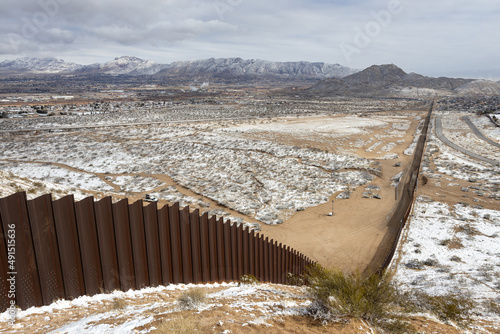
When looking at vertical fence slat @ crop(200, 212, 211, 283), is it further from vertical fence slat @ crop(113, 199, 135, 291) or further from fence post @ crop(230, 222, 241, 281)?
vertical fence slat @ crop(113, 199, 135, 291)

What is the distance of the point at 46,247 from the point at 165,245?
66.7 inches

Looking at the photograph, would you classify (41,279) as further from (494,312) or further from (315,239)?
(315,239)

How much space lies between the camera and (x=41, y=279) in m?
3.34

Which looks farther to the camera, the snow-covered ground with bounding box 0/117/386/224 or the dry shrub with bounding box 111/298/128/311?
the snow-covered ground with bounding box 0/117/386/224

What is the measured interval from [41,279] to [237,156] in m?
24.9

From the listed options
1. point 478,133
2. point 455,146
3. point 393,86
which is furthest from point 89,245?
point 393,86

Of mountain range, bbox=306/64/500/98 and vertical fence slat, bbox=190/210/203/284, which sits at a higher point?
mountain range, bbox=306/64/500/98

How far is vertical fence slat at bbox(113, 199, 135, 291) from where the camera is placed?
390 centimetres

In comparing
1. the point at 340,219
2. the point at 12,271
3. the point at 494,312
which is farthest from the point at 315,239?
the point at 12,271

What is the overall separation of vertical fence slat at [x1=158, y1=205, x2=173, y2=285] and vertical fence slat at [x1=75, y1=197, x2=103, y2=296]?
96cm

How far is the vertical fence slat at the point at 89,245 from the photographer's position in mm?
3541

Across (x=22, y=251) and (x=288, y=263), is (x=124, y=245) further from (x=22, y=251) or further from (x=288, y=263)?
(x=288, y=263)

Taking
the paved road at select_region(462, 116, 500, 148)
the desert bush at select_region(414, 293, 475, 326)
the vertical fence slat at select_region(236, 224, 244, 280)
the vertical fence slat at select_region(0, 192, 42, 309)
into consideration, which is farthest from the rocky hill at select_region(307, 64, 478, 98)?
the vertical fence slat at select_region(0, 192, 42, 309)

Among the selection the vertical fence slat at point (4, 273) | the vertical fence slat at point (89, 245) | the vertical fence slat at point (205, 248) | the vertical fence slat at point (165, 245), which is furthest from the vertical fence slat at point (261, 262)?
the vertical fence slat at point (4, 273)
